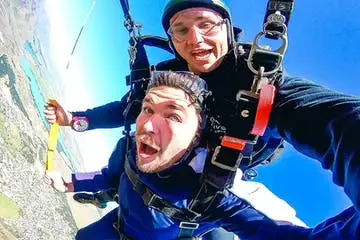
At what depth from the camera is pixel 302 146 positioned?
1.10 metres

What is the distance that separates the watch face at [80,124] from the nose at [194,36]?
142 centimetres

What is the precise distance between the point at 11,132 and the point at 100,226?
171 feet

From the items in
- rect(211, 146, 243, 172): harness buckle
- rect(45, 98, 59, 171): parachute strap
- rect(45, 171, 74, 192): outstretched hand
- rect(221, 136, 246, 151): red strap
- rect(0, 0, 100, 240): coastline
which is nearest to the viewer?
rect(221, 136, 246, 151): red strap

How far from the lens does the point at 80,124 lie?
2.99 meters

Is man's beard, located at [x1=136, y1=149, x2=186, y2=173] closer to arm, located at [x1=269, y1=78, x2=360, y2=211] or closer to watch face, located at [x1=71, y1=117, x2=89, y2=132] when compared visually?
arm, located at [x1=269, y1=78, x2=360, y2=211]

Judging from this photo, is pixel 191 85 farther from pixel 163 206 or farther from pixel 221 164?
pixel 163 206

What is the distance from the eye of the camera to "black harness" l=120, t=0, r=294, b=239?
143cm

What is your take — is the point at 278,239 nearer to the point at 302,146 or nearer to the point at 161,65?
the point at 302,146

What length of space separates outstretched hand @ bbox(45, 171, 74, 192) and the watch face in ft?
1.44

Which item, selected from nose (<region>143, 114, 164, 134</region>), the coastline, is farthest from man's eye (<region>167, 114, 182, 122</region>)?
the coastline

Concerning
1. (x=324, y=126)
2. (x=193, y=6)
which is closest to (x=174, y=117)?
(x=193, y=6)

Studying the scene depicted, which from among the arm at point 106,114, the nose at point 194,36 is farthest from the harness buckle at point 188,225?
the arm at point 106,114

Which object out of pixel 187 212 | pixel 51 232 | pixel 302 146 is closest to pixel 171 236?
pixel 187 212

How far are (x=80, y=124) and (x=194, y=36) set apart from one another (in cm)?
149
